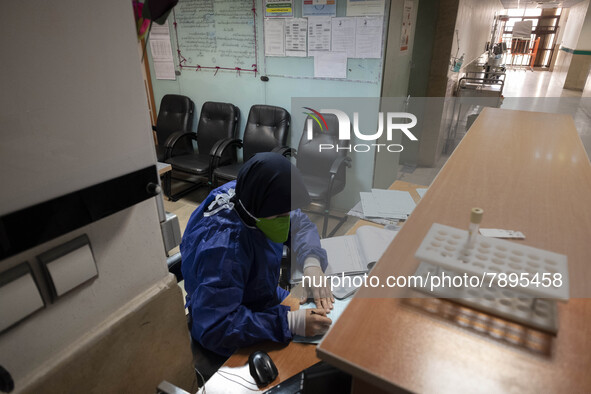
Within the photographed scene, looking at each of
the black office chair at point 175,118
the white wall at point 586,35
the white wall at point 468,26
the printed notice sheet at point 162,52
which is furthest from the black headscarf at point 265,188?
the white wall at point 586,35

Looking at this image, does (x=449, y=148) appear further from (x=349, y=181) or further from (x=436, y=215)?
(x=436, y=215)

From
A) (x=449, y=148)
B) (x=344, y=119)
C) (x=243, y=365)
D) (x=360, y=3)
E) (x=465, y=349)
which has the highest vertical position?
(x=360, y=3)

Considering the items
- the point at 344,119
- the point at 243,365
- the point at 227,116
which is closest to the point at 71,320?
the point at 243,365

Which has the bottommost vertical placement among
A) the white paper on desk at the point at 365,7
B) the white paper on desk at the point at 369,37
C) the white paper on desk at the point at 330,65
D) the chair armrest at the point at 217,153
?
the chair armrest at the point at 217,153

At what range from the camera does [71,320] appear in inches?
28.2

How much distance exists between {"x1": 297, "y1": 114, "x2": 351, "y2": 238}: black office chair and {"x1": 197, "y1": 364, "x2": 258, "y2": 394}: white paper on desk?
6.53ft

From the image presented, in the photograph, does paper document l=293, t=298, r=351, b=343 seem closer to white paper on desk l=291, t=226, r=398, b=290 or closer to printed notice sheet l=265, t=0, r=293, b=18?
white paper on desk l=291, t=226, r=398, b=290

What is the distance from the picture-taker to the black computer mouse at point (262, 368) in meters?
1.05

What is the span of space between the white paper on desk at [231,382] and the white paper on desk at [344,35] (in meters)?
2.71

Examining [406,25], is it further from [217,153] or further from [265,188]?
[265,188]

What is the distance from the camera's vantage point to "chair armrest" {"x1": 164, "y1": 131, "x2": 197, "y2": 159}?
3750 mm

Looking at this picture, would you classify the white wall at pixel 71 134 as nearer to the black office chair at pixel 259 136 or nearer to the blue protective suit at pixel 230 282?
the blue protective suit at pixel 230 282

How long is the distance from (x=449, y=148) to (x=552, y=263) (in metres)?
5.18

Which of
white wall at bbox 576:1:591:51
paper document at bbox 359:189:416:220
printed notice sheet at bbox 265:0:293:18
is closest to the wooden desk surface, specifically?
paper document at bbox 359:189:416:220
